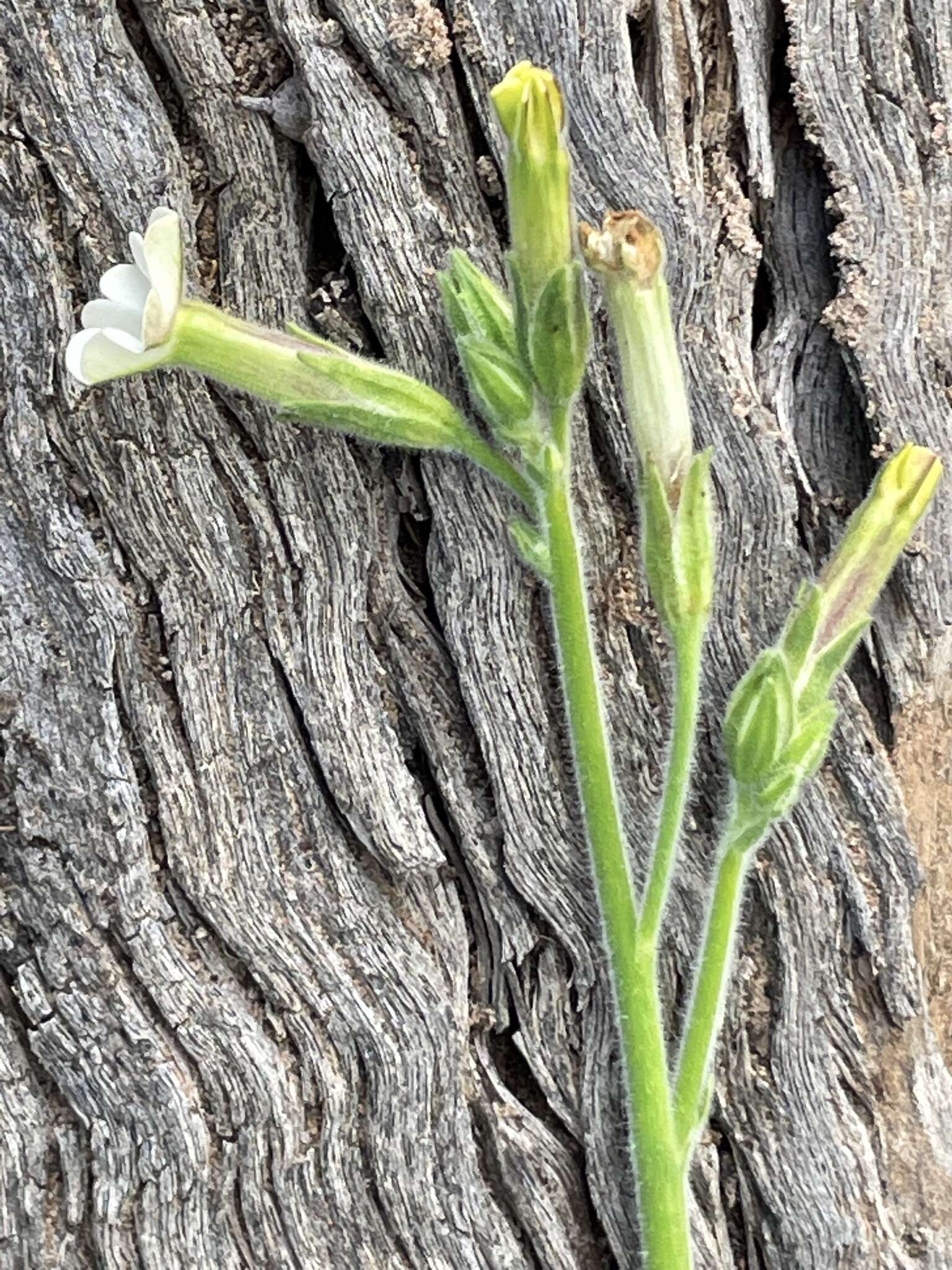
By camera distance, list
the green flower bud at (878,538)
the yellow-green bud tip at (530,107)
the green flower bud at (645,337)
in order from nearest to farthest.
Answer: the yellow-green bud tip at (530,107) < the green flower bud at (645,337) < the green flower bud at (878,538)

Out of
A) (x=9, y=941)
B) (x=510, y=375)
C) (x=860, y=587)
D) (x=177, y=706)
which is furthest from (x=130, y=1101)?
(x=860, y=587)

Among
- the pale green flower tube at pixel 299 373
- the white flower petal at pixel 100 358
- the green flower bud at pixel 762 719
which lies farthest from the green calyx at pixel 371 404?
the green flower bud at pixel 762 719

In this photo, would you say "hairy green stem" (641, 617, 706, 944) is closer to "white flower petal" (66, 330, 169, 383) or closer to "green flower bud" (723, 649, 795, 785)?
"green flower bud" (723, 649, 795, 785)

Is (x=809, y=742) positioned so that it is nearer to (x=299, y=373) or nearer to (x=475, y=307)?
(x=475, y=307)

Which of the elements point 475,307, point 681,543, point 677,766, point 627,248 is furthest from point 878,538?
point 475,307

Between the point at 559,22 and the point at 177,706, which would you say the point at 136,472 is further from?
the point at 559,22

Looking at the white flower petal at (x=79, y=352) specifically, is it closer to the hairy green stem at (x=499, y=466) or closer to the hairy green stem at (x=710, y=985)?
the hairy green stem at (x=499, y=466)
